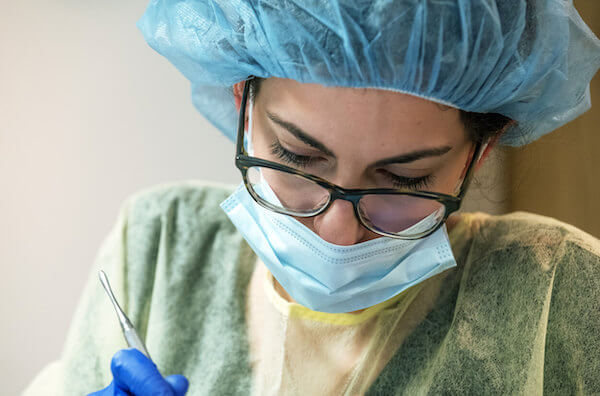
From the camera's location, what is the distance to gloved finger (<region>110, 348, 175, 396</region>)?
0.80 m

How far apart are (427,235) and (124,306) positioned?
650 mm

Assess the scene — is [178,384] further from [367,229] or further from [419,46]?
[419,46]

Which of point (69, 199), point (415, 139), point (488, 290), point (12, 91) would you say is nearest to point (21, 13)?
point (12, 91)

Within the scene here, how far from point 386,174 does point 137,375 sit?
0.47 m

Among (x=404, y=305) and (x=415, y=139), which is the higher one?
(x=415, y=139)

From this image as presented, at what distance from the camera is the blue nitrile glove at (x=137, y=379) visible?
0.80 m

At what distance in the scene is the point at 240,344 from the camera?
3.52 feet

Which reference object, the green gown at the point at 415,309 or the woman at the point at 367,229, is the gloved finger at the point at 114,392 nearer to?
the woman at the point at 367,229

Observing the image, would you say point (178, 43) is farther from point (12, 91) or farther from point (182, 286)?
point (12, 91)

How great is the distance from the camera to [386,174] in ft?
2.74

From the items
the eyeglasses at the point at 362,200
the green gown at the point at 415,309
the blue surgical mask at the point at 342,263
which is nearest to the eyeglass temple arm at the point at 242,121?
the eyeglasses at the point at 362,200

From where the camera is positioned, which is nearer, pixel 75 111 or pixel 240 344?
pixel 240 344

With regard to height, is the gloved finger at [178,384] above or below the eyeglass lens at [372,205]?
below

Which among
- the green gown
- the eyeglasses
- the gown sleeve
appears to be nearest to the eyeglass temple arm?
the eyeglasses
